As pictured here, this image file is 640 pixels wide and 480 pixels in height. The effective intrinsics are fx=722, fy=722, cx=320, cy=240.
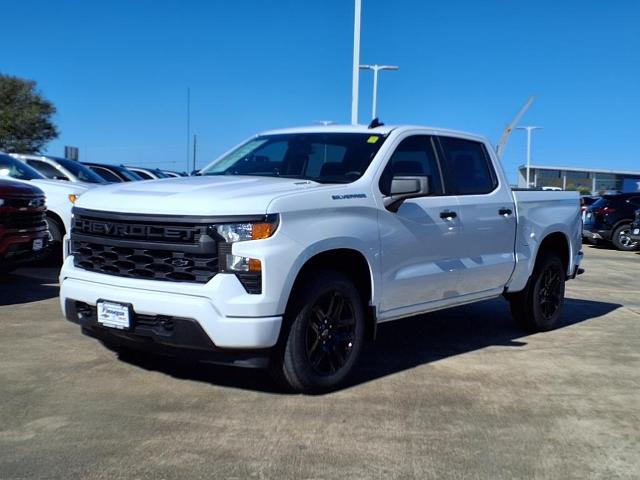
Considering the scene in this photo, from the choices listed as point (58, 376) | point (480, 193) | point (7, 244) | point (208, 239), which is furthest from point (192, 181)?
point (7, 244)

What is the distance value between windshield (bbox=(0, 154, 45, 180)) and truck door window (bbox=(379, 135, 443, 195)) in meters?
6.89

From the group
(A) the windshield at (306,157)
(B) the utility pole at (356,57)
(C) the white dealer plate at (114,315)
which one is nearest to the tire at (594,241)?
(B) the utility pole at (356,57)

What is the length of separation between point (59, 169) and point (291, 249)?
891 centimetres

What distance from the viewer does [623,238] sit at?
19547 millimetres

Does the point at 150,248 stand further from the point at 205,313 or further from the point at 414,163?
the point at 414,163

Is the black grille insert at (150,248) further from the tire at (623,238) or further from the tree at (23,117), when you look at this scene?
the tree at (23,117)

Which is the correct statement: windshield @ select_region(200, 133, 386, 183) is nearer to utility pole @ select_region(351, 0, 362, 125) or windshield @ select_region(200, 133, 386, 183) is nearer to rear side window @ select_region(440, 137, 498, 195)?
rear side window @ select_region(440, 137, 498, 195)

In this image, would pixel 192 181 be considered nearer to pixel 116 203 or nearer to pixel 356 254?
pixel 116 203

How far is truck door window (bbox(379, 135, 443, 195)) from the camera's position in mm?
5532

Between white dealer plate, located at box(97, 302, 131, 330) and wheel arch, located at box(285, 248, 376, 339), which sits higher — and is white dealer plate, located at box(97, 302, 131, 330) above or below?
below

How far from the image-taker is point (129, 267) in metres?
4.71

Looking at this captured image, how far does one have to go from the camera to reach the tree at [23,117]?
1453 inches

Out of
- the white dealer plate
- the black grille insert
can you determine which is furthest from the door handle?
the white dealer plate

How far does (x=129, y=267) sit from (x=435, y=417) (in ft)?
7.19
